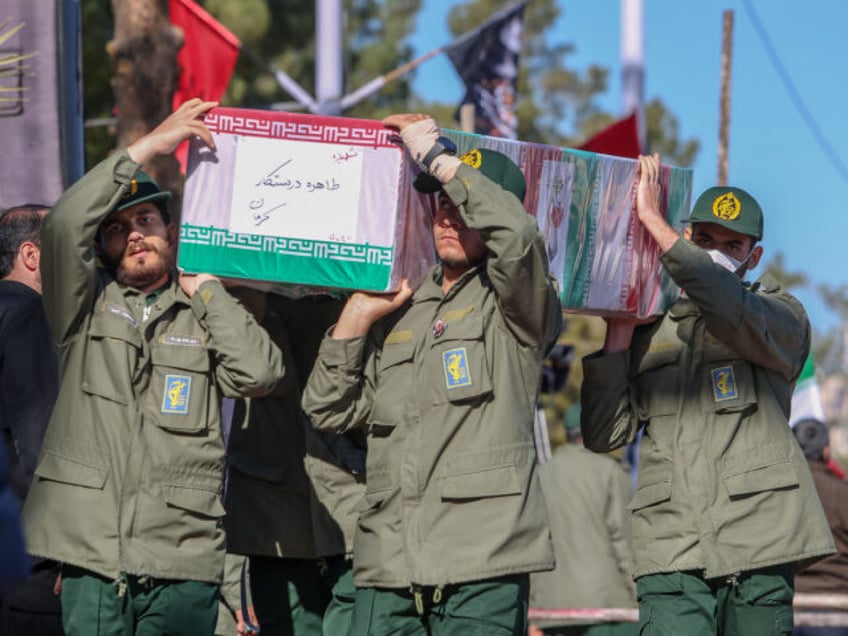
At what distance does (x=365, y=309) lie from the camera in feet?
19.5

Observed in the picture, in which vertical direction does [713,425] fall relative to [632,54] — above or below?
below

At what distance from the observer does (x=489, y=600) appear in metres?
5.47

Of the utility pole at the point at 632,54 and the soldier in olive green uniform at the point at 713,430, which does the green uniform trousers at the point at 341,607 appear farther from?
the utility pole at the point at 632,54

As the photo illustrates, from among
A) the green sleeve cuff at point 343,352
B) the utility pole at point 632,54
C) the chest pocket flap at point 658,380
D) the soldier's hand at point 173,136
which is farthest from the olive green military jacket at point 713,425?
the utility pole at point 632,54

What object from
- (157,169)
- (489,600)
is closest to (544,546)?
(489,600)

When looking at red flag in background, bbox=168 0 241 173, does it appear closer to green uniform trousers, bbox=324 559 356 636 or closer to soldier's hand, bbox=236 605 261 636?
soldier's hand, bbox=236 605 261 636

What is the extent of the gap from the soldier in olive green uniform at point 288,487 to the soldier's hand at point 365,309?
2.40 ft

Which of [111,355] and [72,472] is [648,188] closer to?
[111,355]

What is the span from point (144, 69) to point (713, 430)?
829 centimetres

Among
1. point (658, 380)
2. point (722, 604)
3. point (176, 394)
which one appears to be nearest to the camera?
point (176, 394)

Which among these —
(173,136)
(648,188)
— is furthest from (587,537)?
(173,136)

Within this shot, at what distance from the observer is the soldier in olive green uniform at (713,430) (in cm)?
613

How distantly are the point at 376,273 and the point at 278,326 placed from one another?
1.05 metres

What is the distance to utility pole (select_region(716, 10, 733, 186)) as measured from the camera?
14195mm
